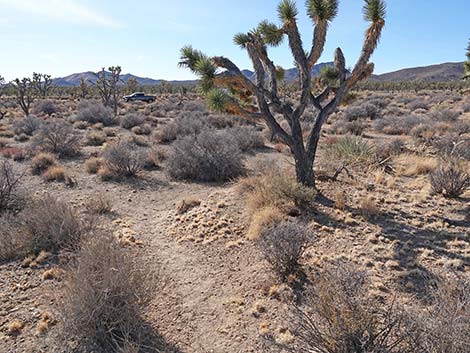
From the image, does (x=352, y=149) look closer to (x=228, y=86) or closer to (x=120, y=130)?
(x=228, y=86)

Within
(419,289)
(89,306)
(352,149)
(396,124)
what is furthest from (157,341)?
(396,124)

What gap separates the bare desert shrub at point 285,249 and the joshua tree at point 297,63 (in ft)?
10.0

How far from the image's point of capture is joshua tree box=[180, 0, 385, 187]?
765cm

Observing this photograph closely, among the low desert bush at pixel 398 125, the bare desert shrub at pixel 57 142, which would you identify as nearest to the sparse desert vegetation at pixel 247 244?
the bare desert shrub at pixel 57 142

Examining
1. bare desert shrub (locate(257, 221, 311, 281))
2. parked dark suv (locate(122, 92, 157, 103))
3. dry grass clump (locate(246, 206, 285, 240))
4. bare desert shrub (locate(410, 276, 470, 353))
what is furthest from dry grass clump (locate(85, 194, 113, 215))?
parked dark suv (locate(122, 92, 157, 103))

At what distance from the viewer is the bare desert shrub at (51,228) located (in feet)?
19.8

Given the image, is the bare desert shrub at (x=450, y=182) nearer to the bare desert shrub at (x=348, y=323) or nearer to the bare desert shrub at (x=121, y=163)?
the bare desert shrub at (x=348, y=323)

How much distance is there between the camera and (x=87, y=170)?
12.1 meters

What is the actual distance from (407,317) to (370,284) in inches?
65.9

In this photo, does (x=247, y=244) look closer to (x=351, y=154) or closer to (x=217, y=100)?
(x=217, y=100)

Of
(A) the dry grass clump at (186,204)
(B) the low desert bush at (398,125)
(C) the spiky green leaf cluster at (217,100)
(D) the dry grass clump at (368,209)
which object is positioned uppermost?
(C) the spiky green leaf cluster at (217,100)

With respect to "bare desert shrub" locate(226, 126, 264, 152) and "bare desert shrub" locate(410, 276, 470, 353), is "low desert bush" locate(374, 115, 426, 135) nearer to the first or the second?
"bare desert shrub" locate(226, 126, 264, 152)

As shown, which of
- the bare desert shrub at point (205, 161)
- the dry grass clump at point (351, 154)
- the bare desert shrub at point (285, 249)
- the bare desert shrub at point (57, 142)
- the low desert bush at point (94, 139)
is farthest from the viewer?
the low desert bush at point (94, 139)

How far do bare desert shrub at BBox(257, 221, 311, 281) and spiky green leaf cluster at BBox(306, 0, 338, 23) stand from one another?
5024 millimetres
